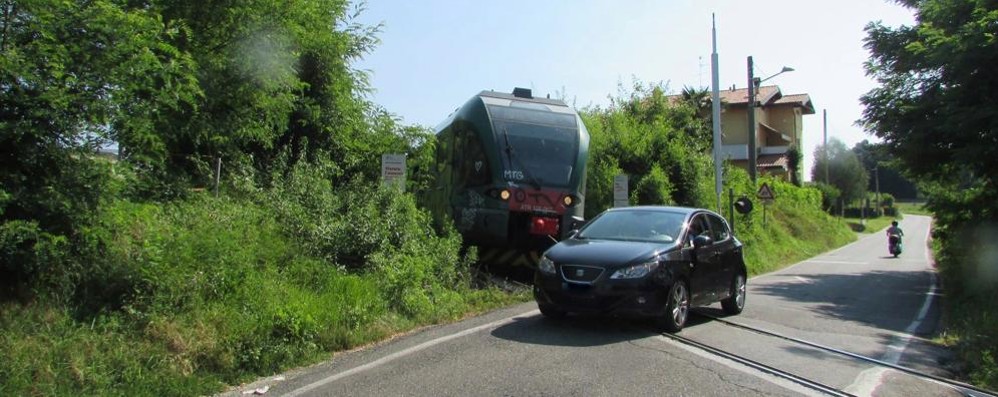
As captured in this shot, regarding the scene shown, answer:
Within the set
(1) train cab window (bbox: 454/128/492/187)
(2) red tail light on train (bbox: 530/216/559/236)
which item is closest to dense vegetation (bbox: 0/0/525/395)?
(1) train cab window (bbox: 454/128/492/187)

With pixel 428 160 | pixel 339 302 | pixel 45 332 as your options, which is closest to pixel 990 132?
pixel 428 160

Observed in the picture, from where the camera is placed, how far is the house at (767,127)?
49.5 m

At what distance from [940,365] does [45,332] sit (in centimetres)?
862

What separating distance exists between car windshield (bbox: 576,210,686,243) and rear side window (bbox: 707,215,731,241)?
844 millimetres

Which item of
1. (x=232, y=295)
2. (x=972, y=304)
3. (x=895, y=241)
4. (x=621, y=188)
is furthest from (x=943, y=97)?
(x=895, y=241)

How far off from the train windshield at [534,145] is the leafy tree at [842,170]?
60.9m

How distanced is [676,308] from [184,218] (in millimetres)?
5760

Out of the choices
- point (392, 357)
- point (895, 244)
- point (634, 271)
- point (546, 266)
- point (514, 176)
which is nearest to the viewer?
point (392, 357)

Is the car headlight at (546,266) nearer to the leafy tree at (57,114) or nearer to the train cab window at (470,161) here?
the train cab window at (470,161)

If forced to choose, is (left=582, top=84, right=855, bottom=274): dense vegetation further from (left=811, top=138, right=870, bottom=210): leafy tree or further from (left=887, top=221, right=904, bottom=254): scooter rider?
(left=811, top=138, right=870, bottom=210): leafy tree

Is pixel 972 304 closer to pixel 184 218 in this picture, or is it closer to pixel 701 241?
pixel 701 241

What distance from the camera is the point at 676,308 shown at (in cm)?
873

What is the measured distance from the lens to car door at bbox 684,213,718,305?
30.5 feet

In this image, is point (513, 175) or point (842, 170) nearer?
point (513, 175)
